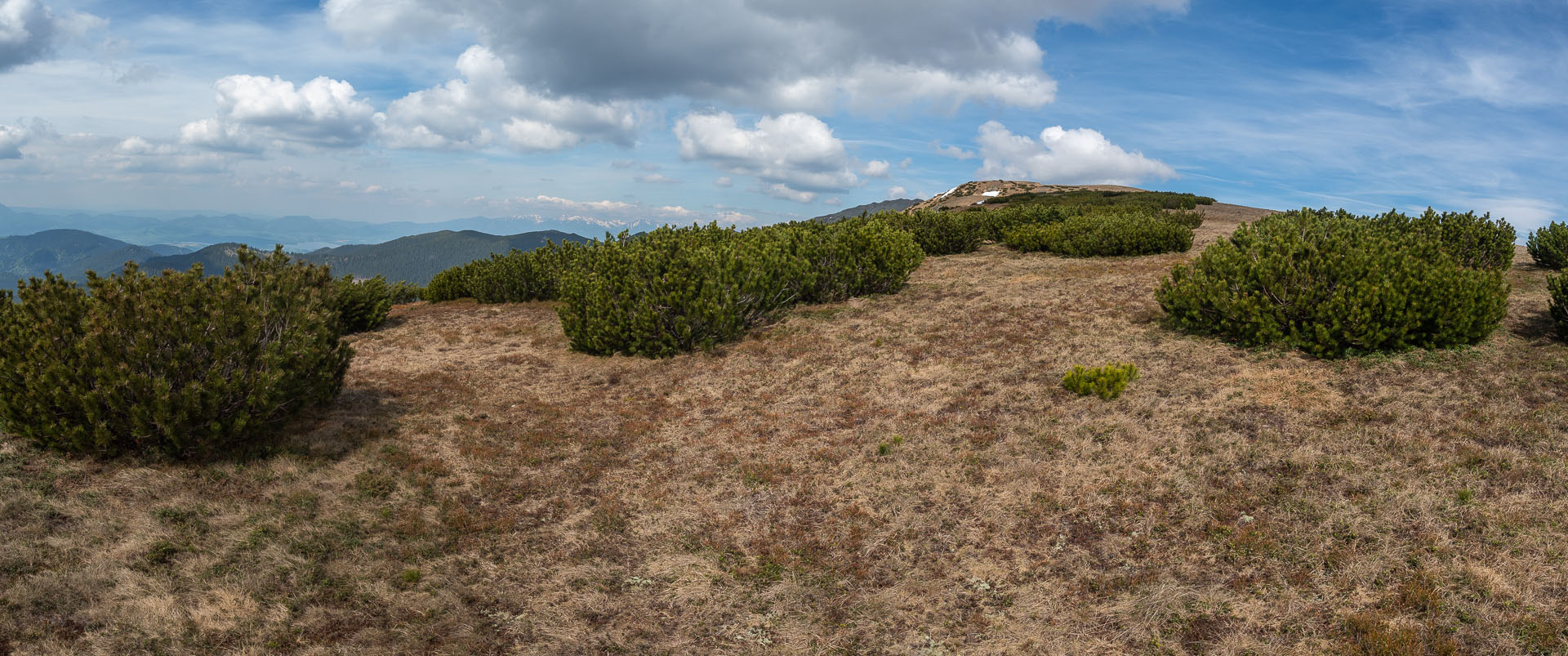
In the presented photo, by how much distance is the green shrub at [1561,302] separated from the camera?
32.1 feet

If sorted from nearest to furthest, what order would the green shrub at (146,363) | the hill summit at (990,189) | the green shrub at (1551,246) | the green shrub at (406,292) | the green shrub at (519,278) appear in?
1. the green shrub at (146,363)
2. the green shrub at (1551,246)
3. the green shrub at (519,278)
4. the green shrub at (406,292)
5. the hill summit at (990,189)

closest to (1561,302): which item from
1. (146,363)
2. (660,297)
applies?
(660,297)

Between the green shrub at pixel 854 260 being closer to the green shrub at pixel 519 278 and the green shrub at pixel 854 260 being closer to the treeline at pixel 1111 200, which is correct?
the green shrub at pixel 519 278

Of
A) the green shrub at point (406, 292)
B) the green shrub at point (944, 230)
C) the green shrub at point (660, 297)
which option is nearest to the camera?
the green shrub at point (660, 297)

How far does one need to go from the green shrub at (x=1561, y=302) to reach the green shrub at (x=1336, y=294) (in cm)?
57

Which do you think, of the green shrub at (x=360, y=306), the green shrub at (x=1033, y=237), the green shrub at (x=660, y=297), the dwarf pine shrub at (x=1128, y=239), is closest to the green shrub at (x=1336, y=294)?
the green shrub at (x=660, y=297)

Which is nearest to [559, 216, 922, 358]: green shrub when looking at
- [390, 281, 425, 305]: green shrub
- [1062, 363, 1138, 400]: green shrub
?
[1062, 363, 1138, 400]: green shrub

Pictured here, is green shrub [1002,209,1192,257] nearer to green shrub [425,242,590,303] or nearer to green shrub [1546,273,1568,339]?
A: green shrub [1546,273,1568,339]

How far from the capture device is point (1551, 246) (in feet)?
53.4

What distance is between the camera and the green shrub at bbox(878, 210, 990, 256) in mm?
25469

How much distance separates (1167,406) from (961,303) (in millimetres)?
7235

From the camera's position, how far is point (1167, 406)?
8.88 metres

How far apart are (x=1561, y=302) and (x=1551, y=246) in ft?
31.9

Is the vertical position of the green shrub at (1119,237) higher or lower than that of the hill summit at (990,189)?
lower
